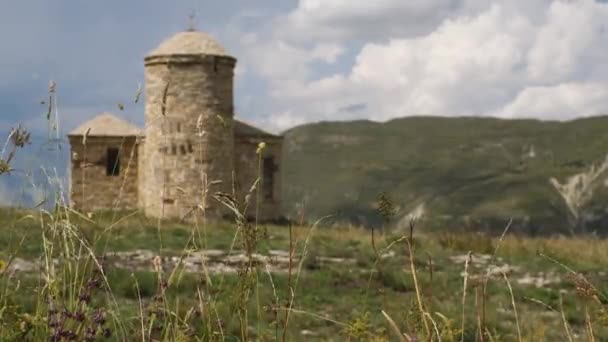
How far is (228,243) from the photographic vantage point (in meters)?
15.9

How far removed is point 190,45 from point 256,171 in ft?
13.5

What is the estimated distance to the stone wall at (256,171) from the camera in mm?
27312

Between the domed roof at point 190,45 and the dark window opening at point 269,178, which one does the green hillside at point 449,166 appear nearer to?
the dark window opening at point 269,178

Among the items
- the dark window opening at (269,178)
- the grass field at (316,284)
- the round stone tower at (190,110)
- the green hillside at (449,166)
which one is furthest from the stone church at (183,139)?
the green hillside at (449,166)

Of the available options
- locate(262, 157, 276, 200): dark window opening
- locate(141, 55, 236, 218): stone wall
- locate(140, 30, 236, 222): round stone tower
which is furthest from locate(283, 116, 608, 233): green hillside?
locate(141, 55, 236, 218): stone wall

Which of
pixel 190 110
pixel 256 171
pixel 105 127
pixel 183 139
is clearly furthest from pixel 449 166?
pixel 183 139

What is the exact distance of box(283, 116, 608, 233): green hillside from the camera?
105438 mm

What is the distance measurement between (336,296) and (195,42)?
16.5m

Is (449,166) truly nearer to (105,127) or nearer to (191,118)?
(105,127)

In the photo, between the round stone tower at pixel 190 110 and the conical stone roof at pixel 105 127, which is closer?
the round stone tower at pixel 190 110

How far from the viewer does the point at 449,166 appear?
146625mm

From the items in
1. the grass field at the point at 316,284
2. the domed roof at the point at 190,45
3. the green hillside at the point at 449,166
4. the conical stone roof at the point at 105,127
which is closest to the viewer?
the grass field at the point at 316,284

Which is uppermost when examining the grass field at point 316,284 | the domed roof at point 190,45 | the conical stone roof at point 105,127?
the domed roof at point 190,45

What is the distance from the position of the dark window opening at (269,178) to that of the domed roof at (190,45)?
183 inches
